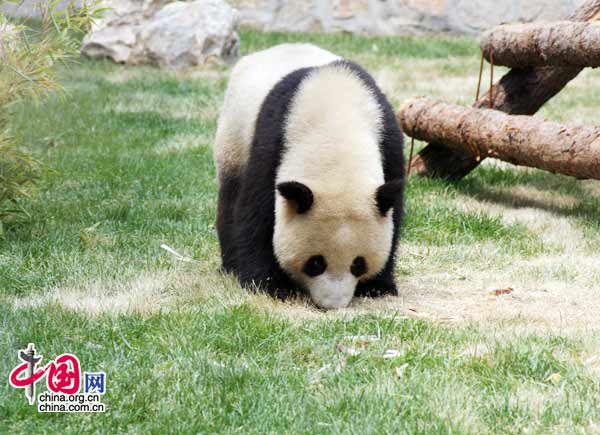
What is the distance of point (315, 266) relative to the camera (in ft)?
14.2

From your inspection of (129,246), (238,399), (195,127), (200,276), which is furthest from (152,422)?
(195,127)

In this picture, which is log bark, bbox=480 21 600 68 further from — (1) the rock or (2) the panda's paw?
(1) the rock

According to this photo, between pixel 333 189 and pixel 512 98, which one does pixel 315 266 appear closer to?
pixel 333 189

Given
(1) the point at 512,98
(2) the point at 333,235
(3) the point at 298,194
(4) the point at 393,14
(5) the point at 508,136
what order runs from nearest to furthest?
(3) the point at 298,194, (2) the point at 333,235, (5) the point at 508,136, (1) the point at 512,98, (4) the point at 393,14

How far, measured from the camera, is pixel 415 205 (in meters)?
6.43

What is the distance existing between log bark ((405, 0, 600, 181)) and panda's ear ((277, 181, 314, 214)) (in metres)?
2.94

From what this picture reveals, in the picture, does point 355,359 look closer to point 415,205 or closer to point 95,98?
point 415,205

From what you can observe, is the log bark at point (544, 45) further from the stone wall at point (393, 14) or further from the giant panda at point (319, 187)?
the stone wall at point (393, 14)

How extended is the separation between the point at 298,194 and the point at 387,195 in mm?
423

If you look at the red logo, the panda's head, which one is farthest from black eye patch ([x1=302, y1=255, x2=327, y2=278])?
the red logo

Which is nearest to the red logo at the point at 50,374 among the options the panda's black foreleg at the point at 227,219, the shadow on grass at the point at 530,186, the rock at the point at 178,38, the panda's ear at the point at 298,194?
the panda's ear at the point at 298,194

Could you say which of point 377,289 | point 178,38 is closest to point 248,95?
point 377,289

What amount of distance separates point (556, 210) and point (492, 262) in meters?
1.37

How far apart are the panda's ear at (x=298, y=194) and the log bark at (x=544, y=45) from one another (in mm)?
2862
